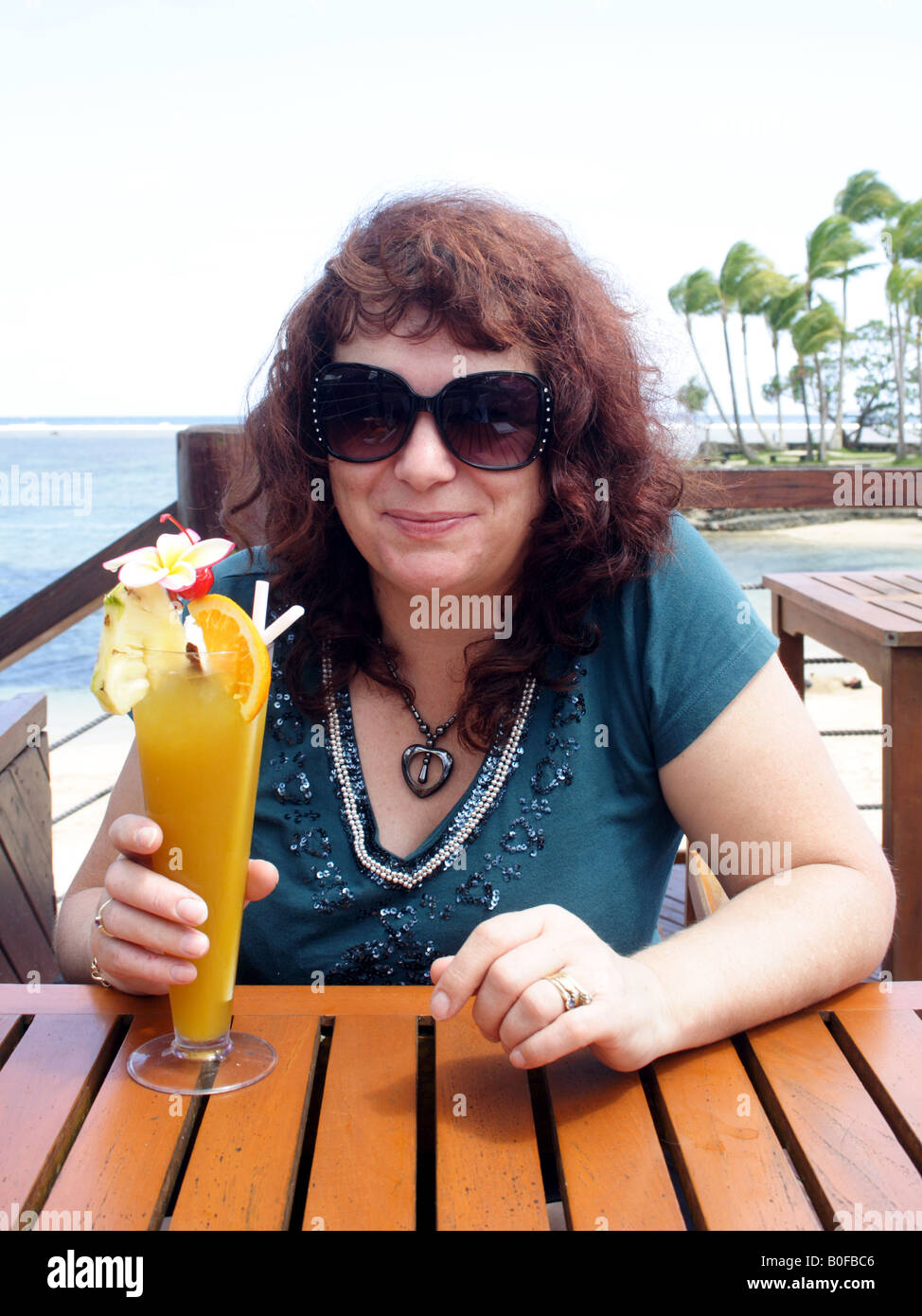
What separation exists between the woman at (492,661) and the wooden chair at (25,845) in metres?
0.66

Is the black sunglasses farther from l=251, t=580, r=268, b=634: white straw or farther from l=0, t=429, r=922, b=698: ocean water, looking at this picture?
l=0, t=429, r=922, b=698: ocean water

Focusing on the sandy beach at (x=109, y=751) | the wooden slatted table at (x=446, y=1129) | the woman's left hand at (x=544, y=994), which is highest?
the woman's left hand at (x=544, y=994)

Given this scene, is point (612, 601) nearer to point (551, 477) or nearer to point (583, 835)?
point (551, 477)

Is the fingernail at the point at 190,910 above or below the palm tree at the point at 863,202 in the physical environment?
below

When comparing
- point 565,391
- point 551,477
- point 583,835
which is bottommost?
point 583,835

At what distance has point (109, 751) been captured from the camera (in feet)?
34.4

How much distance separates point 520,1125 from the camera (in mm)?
868

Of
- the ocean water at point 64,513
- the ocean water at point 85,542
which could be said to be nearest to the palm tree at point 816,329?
the ocean water at point 85,542

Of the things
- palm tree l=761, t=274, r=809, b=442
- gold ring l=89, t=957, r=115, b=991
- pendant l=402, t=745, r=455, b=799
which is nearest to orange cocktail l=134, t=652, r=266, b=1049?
gold ring l=89, t=957, r=115, b=991

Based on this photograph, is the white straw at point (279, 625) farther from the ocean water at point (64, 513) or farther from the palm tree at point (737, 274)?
the palm tree at point (737, 274)

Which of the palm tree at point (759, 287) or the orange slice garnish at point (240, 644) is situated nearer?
the orange slice garnish at point (240, 644)

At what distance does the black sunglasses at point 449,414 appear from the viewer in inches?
49.1
